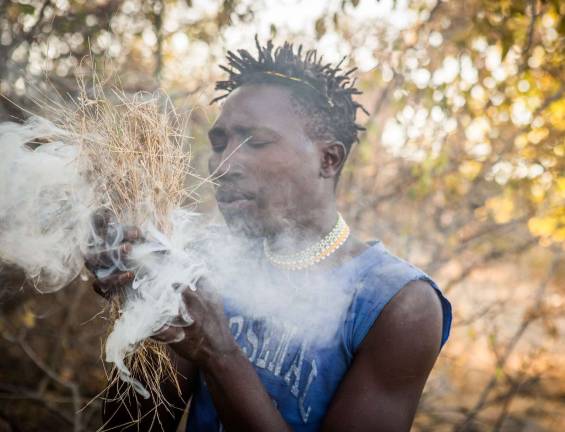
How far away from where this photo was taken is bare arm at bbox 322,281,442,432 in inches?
65.5

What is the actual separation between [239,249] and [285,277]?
262 mm

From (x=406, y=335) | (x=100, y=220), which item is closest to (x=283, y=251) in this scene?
(x=406, y=335)

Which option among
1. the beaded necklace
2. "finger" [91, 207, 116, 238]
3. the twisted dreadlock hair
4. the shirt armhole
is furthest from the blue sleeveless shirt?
"finger" [91, 207, 116, 238]

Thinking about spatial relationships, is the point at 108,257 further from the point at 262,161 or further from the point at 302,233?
the point at 302,233

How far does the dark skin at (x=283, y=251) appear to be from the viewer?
1.54m

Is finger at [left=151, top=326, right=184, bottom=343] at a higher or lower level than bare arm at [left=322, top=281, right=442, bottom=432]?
higher

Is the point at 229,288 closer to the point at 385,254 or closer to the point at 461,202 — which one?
the point at 385,254

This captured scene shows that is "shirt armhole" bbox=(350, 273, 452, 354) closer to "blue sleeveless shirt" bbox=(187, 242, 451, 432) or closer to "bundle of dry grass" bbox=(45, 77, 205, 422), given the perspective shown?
"blue sleeveless shirt" bbox=(187, 242, 451, 432)

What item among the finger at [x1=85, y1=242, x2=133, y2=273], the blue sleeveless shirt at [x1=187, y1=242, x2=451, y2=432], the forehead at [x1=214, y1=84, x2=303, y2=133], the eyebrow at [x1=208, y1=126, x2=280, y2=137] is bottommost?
the blue sleeveless shirt at [x1=187, y1=242, x2=451, y2=432]

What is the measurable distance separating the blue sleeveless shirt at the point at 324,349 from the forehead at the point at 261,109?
0.70 metres

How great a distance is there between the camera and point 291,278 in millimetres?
2105

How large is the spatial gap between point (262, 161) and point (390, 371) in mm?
970

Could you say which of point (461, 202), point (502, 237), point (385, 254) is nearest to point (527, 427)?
point (502, 237)

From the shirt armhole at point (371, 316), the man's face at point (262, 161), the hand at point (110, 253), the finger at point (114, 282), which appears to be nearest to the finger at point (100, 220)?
the hand at point (110, 253)
